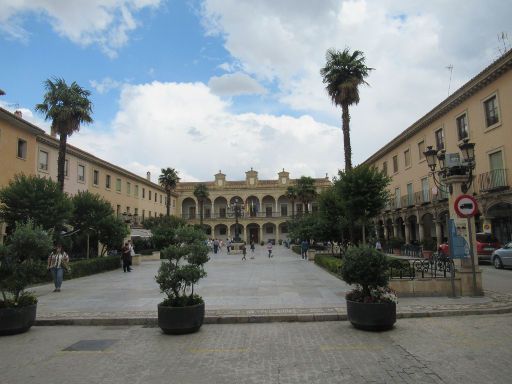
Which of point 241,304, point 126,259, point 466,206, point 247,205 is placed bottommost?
point 241,304

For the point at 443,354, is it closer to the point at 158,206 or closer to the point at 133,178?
the point at 133,178

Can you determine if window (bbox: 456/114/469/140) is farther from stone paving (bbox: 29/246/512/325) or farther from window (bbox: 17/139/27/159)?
window (bbox: 17/139/27/159)

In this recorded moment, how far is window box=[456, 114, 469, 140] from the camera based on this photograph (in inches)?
1062

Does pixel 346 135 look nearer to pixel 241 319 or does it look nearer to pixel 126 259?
pixel 126 259

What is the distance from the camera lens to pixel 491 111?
2438cm

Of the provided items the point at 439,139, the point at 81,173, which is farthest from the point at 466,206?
the point at 81,173

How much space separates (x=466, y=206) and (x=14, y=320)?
10409 millimetres

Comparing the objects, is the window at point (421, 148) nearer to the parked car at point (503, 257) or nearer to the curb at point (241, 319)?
the parked car at point (503, 257)

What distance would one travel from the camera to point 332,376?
5094 mm

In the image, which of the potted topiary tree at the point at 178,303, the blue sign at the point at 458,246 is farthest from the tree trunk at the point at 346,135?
the potted topiary tree at the point at 178,303

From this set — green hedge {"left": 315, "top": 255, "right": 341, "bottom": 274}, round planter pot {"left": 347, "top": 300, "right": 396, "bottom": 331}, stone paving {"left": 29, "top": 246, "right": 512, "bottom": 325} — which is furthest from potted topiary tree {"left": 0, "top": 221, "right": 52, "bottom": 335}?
green hedge {"left": 315, "top": 255, "right": 341, "bottom": 274}

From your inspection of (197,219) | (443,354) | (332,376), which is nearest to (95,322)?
(332,376)

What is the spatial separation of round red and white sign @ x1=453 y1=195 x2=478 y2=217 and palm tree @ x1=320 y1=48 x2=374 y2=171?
1386 centimetres

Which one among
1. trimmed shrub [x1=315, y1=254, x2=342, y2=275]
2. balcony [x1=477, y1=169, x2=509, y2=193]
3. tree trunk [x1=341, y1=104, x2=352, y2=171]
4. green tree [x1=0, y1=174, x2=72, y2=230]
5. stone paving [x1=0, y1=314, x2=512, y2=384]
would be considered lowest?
stone paving [x1=0, y1=314, x2=512, y2=384]
